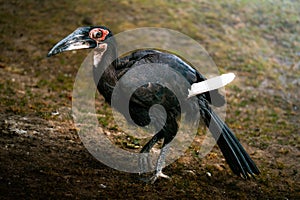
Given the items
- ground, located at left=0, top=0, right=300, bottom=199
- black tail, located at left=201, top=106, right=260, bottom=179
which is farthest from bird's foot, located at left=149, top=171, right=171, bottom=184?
black tail, located at left=201, top=106, right=260, bottom=179

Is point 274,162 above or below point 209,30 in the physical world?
below

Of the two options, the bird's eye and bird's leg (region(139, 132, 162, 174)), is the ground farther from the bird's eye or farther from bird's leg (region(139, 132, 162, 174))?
the bird's eye

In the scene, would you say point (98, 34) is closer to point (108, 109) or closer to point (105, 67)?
point (105, 67)

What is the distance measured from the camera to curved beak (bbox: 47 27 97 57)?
6629mm

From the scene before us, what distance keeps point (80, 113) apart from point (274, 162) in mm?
4683

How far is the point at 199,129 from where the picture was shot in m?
9.73

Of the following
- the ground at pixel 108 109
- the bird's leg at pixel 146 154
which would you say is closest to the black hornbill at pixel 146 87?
the bird's leg at pixel 146 154

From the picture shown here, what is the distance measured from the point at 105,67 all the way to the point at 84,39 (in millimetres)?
586

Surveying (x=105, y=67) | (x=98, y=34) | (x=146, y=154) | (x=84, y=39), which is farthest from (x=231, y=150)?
(x=84, y=39)

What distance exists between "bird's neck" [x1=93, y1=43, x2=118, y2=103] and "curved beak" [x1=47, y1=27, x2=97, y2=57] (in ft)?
0.61

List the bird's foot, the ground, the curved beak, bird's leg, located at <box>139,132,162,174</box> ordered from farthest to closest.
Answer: bird's leg, located at <box>139,132,162,174</box> → the bird's foot → the ground → the curved beak

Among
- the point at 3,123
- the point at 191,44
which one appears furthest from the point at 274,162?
the point at 191,44

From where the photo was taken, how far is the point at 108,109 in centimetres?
1038

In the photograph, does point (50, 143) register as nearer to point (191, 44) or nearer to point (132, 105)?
point (132, 105)
